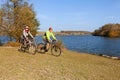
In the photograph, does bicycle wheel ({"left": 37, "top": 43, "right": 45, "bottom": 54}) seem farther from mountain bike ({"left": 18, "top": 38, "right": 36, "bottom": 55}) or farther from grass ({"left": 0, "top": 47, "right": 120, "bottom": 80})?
grass ({"left": 0, "top": 47, "right": 120, "bottom": 80})

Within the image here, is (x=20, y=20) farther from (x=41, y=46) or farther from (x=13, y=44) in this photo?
(x=41, y=46)

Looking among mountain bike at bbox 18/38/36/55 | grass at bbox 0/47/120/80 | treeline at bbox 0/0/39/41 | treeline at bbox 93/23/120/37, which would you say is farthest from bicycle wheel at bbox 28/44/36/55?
treeline at bbox 93/23/120/37

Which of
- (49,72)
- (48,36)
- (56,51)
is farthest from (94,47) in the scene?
(49,72)

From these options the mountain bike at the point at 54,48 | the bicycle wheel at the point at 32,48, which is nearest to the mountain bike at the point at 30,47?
the bicycle wheel at the point at 32,48

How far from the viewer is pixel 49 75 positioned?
14.7 m

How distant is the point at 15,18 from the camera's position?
43.1 m

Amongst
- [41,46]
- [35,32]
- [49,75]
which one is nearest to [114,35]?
[35,32]

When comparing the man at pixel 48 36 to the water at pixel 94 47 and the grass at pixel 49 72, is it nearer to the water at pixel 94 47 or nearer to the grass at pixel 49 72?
the grass at pixel 49 72

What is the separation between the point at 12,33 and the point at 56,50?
67.6ft

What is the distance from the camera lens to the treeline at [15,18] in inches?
1679

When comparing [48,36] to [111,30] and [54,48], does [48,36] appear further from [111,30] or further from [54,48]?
[111,30]

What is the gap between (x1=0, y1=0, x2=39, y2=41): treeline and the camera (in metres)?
42.7

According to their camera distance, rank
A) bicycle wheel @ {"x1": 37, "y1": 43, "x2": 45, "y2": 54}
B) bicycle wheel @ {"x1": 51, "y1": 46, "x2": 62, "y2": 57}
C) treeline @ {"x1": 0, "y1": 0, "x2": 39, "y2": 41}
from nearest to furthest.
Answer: bicycle wheel @ {"x1": 51, "y1": 46, "x2": 62, "y2": 57}, bicycle wheel @ {"x1": 37, "y1": 43, "x2": 45, "y2": 54}, treeline @ {"x1": 0, "y1": 0, "x2": 39, "y2": 41}

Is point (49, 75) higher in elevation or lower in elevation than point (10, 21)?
lower
